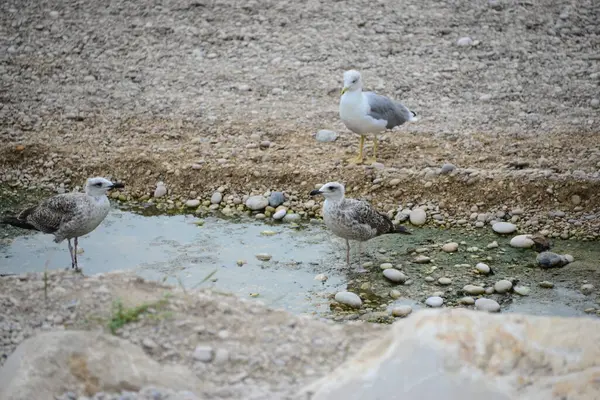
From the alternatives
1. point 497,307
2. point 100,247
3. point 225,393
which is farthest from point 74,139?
point 225,393

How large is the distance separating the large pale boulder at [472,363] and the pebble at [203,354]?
811 millimetres

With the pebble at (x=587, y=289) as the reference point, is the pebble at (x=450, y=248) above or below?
above

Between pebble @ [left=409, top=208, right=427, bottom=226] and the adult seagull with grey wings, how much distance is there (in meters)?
3.12

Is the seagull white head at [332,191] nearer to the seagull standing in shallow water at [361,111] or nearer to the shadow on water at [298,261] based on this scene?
the shadow on water at [298,261]

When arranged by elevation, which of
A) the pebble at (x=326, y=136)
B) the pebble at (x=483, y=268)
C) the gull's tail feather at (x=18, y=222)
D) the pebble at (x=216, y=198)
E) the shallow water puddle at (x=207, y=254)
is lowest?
the shallow water puddle at (x=207, y=254)

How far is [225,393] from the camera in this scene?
14.3 feet

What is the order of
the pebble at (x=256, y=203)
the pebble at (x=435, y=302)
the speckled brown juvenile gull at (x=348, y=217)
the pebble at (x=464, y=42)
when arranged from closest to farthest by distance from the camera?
→ the pebble at (x=435, y=302) → the speckled brown juvenile gull at (x=348, y=217) → the pebble at (x=256, y=203) → the pebble at (x=464, y=42)

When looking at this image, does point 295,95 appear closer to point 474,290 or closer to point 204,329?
point 474,290

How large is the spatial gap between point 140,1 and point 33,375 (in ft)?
34.2

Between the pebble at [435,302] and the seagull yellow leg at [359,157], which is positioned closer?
the pebble at [435,302]


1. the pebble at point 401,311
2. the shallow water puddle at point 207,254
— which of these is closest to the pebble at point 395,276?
the shallow water puddle at point 207,254

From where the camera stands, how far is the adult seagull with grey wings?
751 centimetres

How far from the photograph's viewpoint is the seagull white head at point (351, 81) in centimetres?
922

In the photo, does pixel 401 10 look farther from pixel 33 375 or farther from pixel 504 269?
pixel 33 375
